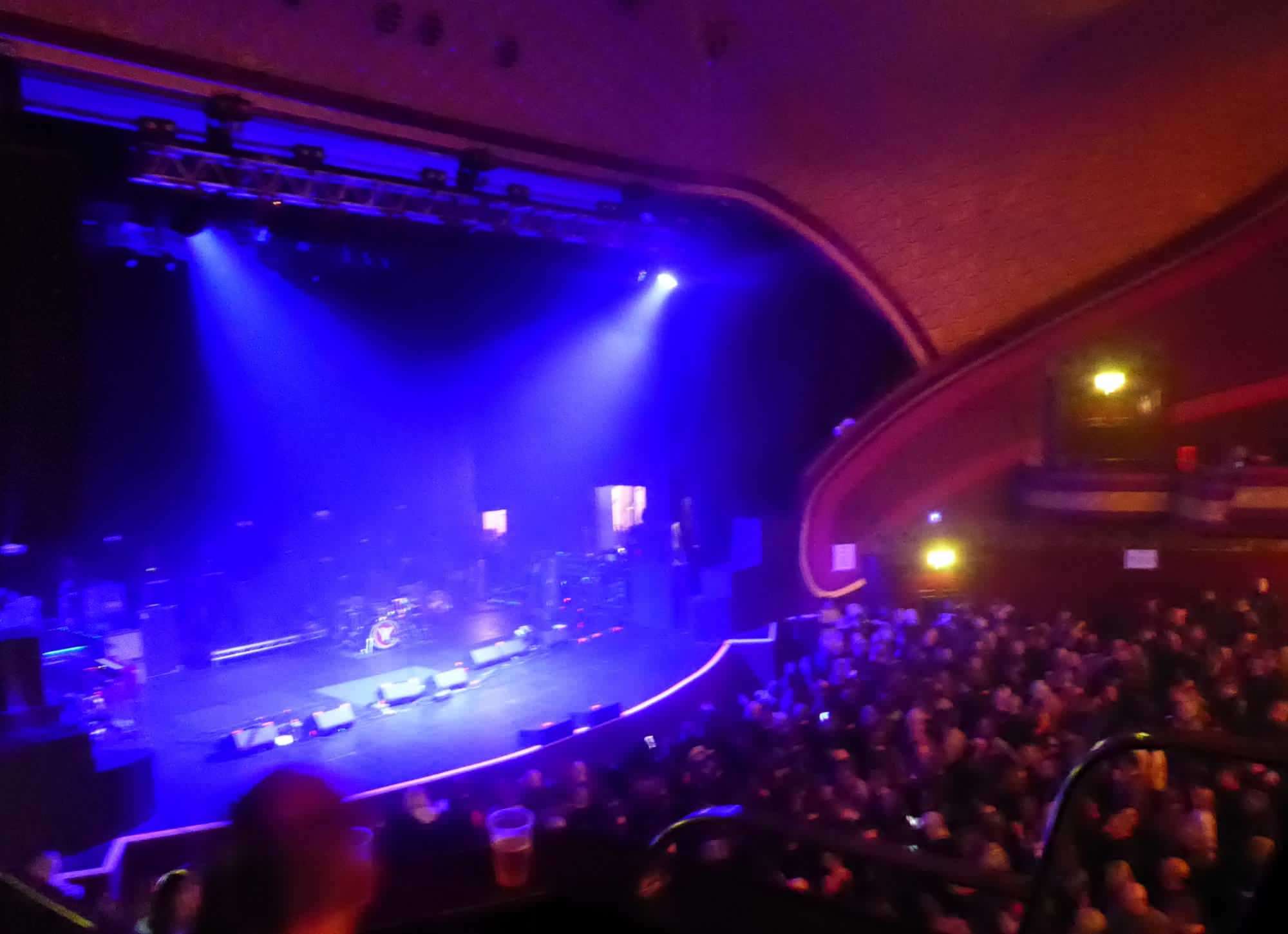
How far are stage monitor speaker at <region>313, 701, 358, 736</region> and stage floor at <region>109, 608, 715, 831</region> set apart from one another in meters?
0.08

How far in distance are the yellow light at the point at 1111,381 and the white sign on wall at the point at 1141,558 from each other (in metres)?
1.74

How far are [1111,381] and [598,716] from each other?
615 centimetres

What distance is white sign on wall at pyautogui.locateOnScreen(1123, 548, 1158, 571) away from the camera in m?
8.18

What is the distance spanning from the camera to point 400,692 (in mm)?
8672

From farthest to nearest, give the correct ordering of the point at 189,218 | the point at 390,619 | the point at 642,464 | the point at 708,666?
the point at 642,464
the point at 390,619
the point at 708,666
the point at 189,218

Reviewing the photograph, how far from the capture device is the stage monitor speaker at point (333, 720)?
782 centimetres

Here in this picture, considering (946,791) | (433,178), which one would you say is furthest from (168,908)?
(433,178)

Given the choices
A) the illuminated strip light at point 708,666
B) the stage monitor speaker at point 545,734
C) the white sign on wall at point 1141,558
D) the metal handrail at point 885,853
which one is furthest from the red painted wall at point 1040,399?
the metal handrail at point 885,853

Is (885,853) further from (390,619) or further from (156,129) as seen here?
(390,619)

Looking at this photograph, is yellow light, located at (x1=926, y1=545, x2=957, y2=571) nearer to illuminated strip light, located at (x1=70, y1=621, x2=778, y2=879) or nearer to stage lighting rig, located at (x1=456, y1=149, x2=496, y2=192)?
illuminated strip light, located at (x1=70, y1=621, x2=778, y2=879)

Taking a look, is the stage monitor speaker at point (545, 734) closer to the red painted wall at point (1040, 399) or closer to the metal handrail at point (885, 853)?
the red painted wall at point (1040, 399)

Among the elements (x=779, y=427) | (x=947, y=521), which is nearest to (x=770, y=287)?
(x=779, y=427)

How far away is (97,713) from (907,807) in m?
7.40

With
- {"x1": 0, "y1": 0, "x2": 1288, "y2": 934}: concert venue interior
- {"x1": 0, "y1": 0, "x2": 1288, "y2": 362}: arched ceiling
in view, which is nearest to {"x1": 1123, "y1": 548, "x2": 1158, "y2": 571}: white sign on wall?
{"x1": 0, "y1": 0, "x2": 1288, "y2": 934}: concert venue interior
